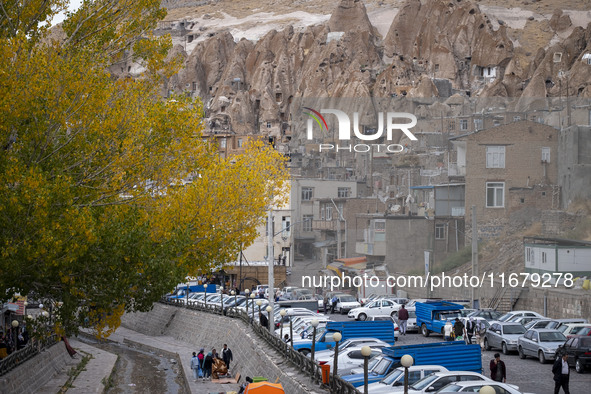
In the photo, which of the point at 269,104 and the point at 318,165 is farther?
the point at 269,104

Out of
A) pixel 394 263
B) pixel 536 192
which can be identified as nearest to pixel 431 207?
Answer: pixel 394 263

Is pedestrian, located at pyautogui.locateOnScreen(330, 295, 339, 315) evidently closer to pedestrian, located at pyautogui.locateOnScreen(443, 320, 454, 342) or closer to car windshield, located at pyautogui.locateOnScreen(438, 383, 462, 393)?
pedestrian, located at pyautogui.locateOnScreen(443, 320, 454, 342)

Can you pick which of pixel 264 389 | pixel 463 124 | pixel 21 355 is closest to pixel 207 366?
pixel 21 355

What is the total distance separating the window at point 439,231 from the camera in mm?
53219

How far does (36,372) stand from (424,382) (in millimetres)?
16974

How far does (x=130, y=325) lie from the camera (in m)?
56.2

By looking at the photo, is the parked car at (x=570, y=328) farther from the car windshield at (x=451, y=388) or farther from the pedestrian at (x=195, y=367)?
the pedestrian at (x=195, y=367)

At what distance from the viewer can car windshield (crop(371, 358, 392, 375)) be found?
21.6 meters

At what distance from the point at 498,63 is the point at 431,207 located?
10093cm

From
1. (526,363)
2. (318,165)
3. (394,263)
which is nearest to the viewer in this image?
(526,363)

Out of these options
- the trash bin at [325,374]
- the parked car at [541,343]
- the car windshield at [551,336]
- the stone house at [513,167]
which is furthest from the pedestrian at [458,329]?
the stone house at [513,167]

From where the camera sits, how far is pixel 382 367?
2183cm

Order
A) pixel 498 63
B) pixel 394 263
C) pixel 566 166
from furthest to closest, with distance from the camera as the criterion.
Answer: pixel 498 63, pixel 394 263, pixel 566 166

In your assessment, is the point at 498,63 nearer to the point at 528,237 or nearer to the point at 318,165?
the point at 318,165
